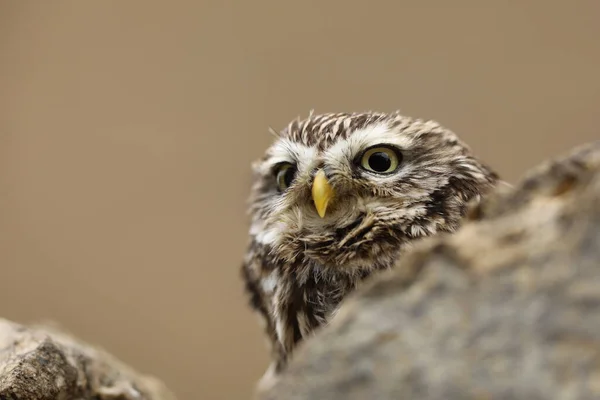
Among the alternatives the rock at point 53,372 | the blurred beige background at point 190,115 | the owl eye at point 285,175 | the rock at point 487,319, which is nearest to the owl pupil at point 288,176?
the owl eye at point 285,175

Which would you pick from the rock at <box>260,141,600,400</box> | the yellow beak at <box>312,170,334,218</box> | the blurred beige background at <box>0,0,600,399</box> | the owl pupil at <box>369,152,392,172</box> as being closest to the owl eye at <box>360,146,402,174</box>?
the owl pupil at <box>369,152,392,172</box>

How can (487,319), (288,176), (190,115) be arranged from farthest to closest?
(190,115), (288,176), (487,319)

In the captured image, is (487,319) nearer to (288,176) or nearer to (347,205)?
(347,205)

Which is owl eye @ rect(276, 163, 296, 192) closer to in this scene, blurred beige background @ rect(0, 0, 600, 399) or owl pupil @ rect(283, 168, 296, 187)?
owl pupil @ rect(283, 168, 296, 187)

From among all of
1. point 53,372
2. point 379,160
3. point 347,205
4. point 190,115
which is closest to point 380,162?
point 379,160

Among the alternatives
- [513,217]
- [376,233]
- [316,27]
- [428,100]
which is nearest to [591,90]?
[428,100]

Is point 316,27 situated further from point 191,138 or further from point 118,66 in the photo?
point 118,66

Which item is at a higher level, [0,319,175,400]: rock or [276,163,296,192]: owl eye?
[276,163,296,192]: owl eye
